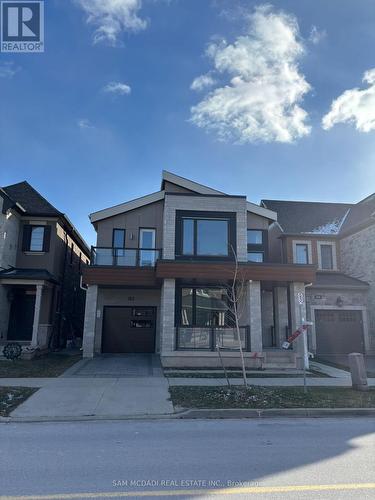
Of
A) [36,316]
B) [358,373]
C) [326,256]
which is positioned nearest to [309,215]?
[326,256]

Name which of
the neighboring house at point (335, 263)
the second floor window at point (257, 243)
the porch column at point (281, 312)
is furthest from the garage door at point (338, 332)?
the second floor window at point (257, 243)

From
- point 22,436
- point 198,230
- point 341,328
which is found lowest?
point 22,436

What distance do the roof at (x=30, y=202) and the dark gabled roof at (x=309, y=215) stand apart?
12.4 metres

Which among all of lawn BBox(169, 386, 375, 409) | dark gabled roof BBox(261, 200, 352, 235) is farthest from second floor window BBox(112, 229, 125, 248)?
lawn BBox(169, 386, 375, 409)

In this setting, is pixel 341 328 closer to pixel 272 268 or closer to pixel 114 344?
pixel 272 268

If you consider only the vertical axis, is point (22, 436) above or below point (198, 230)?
below

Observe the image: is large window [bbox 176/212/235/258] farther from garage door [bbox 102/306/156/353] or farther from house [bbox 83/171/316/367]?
garage door [bbox 102/306/156/353]

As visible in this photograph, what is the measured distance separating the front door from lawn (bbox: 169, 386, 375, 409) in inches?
405

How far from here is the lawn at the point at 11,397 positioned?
24.7 ft

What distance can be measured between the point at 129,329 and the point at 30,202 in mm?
8174

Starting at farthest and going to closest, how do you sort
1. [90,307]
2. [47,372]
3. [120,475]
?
[90,307] < [47,372] < [120,475]

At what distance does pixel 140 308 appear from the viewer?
58.5 feet

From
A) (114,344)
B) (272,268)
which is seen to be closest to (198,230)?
(272,268)

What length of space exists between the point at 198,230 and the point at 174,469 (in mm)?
11742
